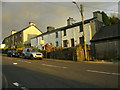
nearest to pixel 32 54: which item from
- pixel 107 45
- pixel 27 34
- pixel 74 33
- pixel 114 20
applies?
pixel 74 33

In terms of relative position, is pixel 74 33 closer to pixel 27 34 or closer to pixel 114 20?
pixel 114 20

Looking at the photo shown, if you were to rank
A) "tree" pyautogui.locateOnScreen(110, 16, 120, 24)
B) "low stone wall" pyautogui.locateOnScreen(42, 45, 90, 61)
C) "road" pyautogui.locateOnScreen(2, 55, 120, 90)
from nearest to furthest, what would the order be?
"road" pyautogui.locateOnScreen(2, 55, 120, 90), "low stone wall" pyautogui.locateOnScreen(42, 45, 90, 61), "tree" pyautogui.locateOnScreen(110, 16, 120, 24)

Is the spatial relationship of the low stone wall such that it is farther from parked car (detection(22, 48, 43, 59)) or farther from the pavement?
the pavement

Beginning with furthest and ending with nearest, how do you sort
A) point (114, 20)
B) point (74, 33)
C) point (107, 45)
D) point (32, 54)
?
1. point (114, 20)
2. point (74, 33)
3. point (107, 45)
4. point (32, 54)

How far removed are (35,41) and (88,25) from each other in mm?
21190

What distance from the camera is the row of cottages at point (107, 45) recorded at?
23.8 metres

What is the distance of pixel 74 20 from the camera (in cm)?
4112

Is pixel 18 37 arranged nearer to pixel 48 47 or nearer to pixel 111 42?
pixel 48 47

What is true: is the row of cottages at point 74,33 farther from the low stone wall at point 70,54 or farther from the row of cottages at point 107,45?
the low stone wall at point 70,54

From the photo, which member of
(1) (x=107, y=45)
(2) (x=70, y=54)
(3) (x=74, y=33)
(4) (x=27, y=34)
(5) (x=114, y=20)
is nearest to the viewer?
(2) (x=70, y=54)

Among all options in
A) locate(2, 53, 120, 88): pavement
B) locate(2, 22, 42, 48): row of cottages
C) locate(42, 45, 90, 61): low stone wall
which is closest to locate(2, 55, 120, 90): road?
locate(2, 53, 120, 88): pavement

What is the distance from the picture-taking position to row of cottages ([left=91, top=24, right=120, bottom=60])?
2378 centimetres

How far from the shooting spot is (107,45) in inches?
987

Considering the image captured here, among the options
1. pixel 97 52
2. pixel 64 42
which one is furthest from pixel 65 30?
pixel 97 52
